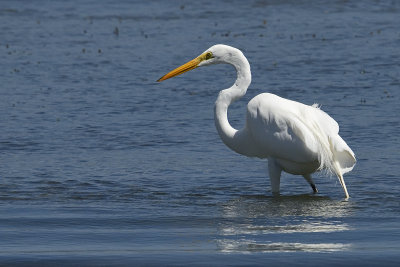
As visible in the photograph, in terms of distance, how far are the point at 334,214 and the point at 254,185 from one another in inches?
59.8

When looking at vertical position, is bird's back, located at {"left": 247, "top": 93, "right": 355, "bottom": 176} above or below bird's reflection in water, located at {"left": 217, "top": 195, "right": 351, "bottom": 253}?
above

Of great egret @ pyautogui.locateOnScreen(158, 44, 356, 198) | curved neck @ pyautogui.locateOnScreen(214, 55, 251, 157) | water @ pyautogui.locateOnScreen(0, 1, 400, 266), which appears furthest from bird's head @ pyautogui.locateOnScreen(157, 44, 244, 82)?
water @ pyautogui.locateOnScreen(0, 1, 400, 266)

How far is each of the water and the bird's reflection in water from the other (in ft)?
0.07

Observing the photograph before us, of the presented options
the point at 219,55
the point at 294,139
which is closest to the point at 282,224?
the point at 294,139

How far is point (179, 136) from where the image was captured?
39.2ft

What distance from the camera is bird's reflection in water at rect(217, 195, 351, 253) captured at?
7324mm

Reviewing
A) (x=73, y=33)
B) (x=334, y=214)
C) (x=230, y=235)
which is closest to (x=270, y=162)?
(x=334, y=214)

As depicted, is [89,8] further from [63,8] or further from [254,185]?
[254,185]

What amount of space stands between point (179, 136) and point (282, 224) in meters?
3.96

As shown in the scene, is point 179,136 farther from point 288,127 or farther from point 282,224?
point 282,224

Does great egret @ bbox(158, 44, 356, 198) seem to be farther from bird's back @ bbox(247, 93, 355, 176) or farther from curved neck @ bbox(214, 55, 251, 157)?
curved neck @ bbox(214, 55, 251, 157)

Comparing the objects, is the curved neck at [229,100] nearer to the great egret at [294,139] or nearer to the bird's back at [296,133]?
the great egret at [294,139]

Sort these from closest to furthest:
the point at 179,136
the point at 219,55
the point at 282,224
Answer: the point at 282,224
the point at 219,55
the point at 179,136

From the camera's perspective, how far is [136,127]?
12492mm
